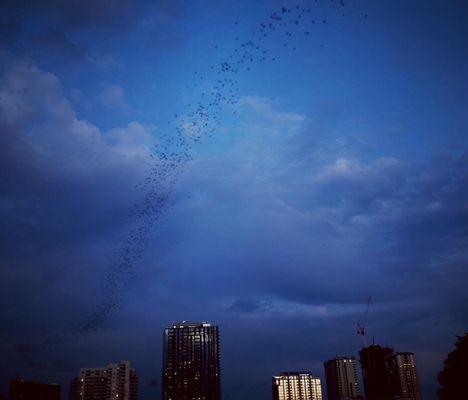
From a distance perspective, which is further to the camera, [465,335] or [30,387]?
[30,387]

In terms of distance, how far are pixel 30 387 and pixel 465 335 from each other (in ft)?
663

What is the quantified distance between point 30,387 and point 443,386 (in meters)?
196

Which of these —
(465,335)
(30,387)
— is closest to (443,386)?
(465,335)

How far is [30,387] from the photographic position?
653 feet

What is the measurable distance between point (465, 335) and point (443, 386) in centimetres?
1033

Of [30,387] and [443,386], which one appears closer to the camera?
[443,386]

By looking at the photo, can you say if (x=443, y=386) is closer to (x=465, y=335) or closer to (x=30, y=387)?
(x=465, y=335)

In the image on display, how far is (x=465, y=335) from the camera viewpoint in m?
74.4

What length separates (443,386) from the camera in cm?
7456

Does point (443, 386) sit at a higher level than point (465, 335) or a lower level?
lower
